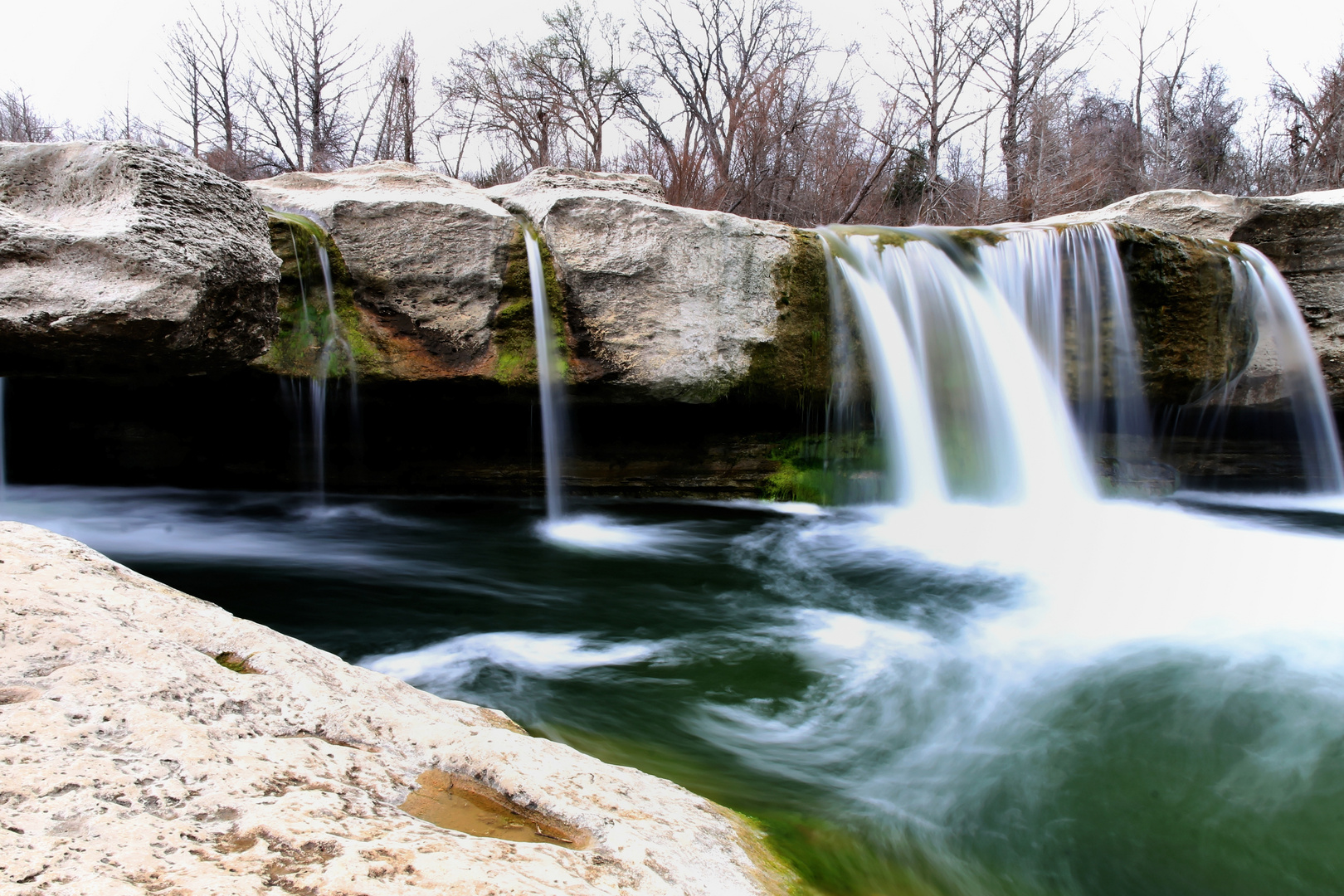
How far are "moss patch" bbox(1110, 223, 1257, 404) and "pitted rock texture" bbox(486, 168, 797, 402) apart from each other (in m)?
3.33

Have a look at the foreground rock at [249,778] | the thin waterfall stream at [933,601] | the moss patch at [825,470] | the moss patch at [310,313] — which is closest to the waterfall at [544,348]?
the thin waterfall stream at [933,601]

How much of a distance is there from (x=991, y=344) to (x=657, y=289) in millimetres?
2880

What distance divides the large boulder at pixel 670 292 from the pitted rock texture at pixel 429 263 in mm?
529

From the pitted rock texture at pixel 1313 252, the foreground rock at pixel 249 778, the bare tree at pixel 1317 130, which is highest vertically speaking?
the bare tree at pixel 1317 130

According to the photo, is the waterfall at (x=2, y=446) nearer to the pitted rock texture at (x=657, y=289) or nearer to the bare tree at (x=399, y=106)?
the pitted rock texture at (x=657, y=289)

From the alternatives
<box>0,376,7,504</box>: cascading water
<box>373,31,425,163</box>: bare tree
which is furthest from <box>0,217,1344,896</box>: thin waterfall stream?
<box>373,31,425,163</box>: bare tree

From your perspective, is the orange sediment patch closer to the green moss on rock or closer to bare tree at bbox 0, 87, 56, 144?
the green moss on rock

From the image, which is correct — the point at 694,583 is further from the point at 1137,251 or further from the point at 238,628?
the point at 1137,251

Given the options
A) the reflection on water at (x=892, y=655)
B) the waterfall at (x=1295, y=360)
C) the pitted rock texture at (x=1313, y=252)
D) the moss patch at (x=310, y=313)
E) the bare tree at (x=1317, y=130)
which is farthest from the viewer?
the bare tree at (x=1317, y=130)

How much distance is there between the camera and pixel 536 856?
1018 millimetres

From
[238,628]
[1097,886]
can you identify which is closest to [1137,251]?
[1097,886]

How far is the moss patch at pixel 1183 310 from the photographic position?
625 centimetres

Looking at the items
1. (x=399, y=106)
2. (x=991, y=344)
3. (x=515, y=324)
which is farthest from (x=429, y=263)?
(x=399, y=106)

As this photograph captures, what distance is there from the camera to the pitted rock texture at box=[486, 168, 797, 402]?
556cm
